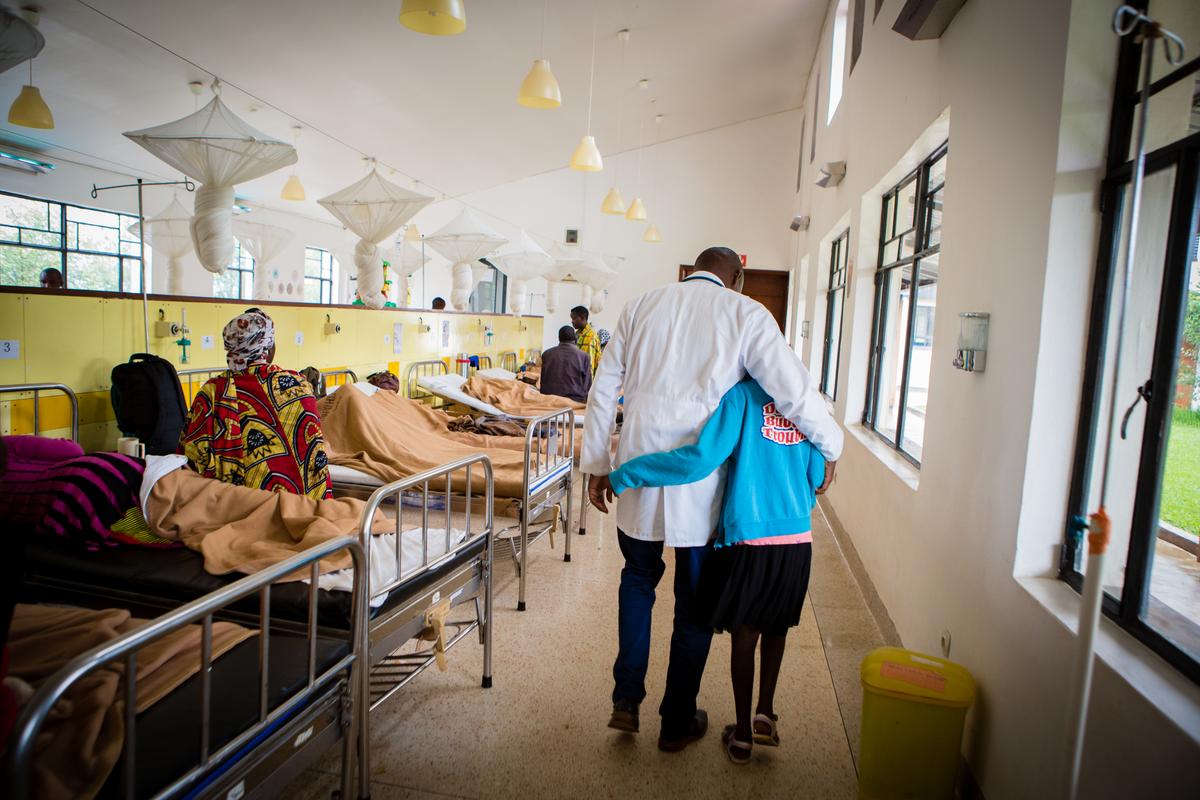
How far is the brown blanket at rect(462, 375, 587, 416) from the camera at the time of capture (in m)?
6.48

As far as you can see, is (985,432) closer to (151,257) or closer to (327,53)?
(327,53)

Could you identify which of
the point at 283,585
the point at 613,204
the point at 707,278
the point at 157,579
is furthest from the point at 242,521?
the point at 613,204

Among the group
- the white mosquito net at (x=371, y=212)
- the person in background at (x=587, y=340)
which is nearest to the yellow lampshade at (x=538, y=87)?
the white mosquito net at (x=371, y=212)

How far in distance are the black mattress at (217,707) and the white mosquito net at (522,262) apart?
8107mm

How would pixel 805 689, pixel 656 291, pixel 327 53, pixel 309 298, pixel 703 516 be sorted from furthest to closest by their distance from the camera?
pixel 309 298
pixel 327 53
pixel 805 689
pixel 656 291
pixel 703 516

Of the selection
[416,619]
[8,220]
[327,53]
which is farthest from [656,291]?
[8,220]

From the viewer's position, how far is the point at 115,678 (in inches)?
56.2

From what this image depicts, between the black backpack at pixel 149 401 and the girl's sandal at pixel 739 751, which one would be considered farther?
the black backpack at pixel 149 401

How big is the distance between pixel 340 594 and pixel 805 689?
196 centimetres

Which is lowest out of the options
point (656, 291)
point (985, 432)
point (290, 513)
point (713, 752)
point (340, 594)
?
point (713, 752)

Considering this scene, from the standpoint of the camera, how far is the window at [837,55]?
22.5ft

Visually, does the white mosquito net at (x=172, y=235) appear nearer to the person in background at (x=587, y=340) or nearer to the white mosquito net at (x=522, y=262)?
the white mosquito net at (x=522, y=262)

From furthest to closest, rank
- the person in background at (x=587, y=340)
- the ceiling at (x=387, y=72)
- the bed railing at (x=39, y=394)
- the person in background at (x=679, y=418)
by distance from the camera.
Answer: the person in background at (x=587, y=340) → the ceiling at (x=387, y=72) → the bed railing at (x=39, y=394) → the person in background at (x=679, y=418)

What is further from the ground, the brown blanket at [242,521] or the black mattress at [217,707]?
the brown blanket at [242,521]
